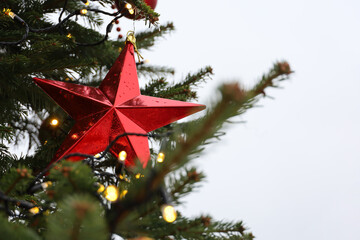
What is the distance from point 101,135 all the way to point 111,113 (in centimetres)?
7

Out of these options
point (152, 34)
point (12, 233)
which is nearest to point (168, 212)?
point (12, 233)

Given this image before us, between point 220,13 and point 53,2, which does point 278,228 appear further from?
point 53,2

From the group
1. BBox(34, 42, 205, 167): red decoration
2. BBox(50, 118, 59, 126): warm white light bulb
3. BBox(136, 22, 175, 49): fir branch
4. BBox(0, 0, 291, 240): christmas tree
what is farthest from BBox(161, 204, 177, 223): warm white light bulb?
BBox(136, 22, 175, 49): fir branch

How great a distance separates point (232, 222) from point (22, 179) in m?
0.36

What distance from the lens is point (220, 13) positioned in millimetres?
4785

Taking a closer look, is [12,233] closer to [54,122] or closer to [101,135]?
[101,135]

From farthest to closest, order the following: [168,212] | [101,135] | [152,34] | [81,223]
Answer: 1. [152,34]
2. [101,135]
3. [168,212]
4. [81,223]

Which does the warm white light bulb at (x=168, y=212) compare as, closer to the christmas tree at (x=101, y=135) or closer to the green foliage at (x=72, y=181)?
the christmas tree at (x=101, y=135)

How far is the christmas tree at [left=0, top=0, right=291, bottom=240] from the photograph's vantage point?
374 mm

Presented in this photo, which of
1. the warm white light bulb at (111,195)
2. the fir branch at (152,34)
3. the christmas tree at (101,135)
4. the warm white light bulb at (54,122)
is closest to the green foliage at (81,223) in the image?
the christmas tree at (101,135)

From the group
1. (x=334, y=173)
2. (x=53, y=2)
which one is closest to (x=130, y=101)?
(x=53, y=2)

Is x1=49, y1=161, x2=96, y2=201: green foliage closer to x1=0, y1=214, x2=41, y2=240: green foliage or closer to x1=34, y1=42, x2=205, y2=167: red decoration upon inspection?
x1=0, y1=214, x2=41, y2=240: green foliage

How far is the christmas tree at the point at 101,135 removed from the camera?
374 millimetres

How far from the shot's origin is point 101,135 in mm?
886
